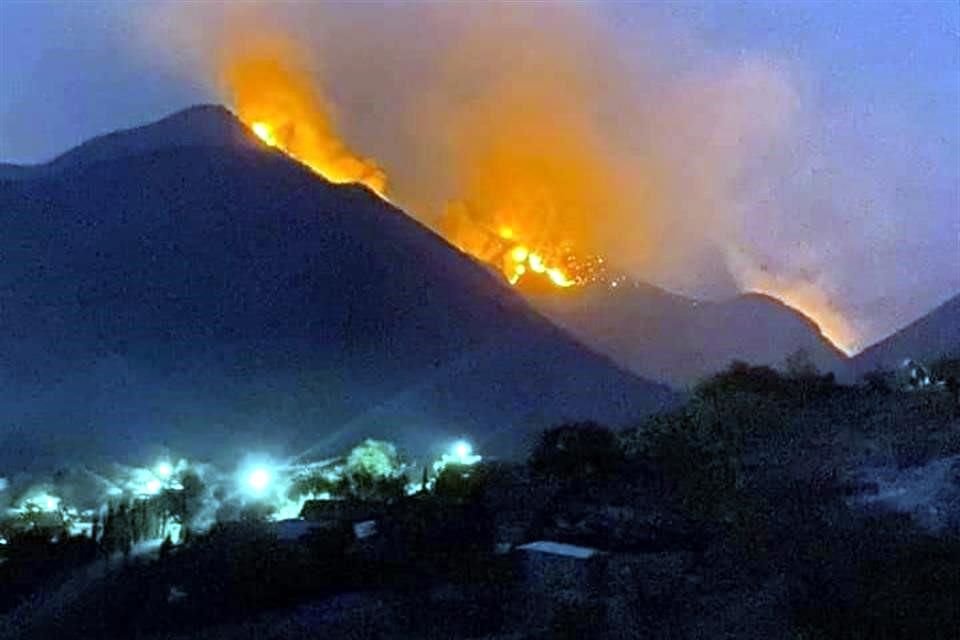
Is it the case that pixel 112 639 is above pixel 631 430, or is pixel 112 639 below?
below

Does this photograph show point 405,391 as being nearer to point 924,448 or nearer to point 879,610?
point 924,448

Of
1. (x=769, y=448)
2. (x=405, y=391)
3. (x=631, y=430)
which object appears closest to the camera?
(x=769, y=448)

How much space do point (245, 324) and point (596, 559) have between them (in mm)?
33022

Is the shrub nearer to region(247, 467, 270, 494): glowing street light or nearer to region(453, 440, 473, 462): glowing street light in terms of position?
region(453, 440, 473, 462): glowing street light

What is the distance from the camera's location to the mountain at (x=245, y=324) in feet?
111

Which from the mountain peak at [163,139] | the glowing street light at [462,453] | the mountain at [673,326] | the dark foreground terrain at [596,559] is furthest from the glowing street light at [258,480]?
the mountain peak at [163,139]

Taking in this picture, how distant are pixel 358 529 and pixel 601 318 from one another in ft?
139

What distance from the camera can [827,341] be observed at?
161 ft

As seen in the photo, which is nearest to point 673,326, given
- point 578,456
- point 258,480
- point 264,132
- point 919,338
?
point 919,338

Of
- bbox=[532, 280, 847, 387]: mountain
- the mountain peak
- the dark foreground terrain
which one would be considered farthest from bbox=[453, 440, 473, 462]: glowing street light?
the mountain peak

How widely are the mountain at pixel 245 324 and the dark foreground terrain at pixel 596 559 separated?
1363 cm

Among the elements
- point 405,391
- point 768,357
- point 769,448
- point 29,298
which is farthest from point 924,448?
point 768,357

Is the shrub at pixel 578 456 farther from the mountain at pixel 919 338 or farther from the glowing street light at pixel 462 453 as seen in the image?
the mountain at pixel 919 338

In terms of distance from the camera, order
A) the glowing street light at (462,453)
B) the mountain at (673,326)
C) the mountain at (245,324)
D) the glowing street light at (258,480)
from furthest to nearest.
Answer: the mountain at (673,326) < the mountain at (245,324) < the glowing street light at (462,453) < the glowing street light at (258,480)
